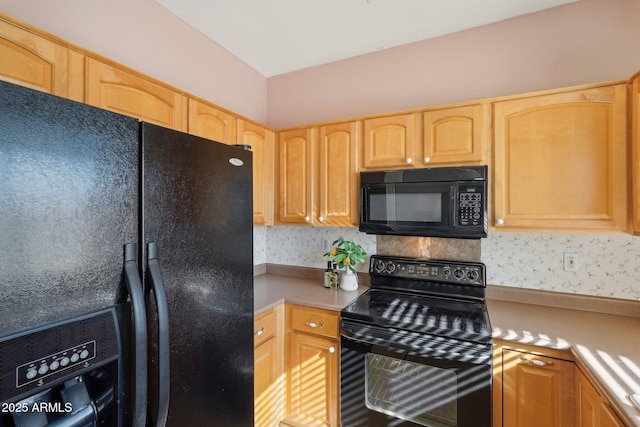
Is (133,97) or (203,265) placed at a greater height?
(133,97)

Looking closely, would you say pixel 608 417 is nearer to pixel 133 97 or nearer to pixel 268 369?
pixel 268 369

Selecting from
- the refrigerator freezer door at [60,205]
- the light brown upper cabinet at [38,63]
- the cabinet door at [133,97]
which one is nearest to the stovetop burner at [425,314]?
the refrigerator freezer door at [60,205]

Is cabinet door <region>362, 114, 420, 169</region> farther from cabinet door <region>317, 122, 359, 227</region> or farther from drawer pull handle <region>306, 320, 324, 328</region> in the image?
drawer pull handle <region>306, 320, 324, 328</region>

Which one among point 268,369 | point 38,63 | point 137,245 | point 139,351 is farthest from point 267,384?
point 38,63

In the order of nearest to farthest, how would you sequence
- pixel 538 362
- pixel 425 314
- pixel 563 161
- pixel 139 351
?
pixel 139 351 < pixel 538 362 < pixel 563 161 < pixel 425 314

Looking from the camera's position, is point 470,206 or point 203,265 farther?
point 470,206

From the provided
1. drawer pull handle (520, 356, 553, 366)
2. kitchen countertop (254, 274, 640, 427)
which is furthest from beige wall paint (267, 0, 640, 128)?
drawer pull handle (520, 356, 553, 366)

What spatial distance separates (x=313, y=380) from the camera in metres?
1.84

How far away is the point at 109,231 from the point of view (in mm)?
759

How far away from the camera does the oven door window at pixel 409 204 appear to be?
5.76 feet

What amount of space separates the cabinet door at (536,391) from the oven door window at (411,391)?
237 mm

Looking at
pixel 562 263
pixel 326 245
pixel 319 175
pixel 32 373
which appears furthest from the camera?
pixel 326 245

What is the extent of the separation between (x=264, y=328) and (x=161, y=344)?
1026 millimetres

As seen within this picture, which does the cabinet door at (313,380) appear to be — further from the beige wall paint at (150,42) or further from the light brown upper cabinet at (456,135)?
the beige wall paint at (150,42)
